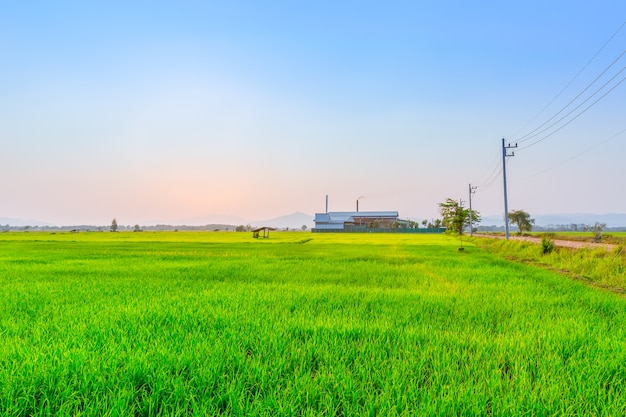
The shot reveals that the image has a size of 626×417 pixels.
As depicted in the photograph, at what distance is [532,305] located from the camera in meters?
5.57

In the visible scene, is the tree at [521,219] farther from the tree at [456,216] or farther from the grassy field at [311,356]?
the grassy field at [311,356]

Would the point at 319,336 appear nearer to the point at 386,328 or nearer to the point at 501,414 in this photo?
the point at 386,328

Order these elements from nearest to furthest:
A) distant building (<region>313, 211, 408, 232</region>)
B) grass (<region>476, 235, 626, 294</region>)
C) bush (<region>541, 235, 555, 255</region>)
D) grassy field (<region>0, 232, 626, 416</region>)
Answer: grassy field (<region>0, 232, 626, 416</region>), grass (<region>476, 235, 626, 294</region>), bush (<region>541, 235, 555, 255</region>), distant building (<region>313, 211, 408, 232</region>)

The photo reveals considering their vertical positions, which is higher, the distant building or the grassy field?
the distant building

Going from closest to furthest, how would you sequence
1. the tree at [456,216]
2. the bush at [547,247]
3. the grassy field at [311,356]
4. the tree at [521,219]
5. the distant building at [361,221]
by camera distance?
the grassy field at [311,356] → the bush at [547,247] → the tree at [456,216] → the tree at [521,219] → the distant building at [361,221]

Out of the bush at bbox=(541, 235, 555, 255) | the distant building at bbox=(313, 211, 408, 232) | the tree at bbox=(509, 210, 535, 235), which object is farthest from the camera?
the distant building at bbox=(313, 211, 408, 232)

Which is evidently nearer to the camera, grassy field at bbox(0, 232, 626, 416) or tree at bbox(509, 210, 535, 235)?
grassy field at bbox(0, 232, 626, 416)

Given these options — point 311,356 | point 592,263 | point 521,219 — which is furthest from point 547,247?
point 521,219

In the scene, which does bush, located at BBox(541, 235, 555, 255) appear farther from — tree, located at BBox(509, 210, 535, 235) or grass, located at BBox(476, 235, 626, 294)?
tree, located at BBox(509, 210, 535, 235)

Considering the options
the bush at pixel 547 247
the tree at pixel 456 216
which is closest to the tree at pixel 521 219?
the tree at pixel 456 216

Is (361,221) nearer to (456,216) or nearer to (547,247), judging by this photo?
(456,216)

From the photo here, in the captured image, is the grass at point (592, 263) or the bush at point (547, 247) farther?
the bush at point (547, 247)

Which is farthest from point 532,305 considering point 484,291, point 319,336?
point 319,336

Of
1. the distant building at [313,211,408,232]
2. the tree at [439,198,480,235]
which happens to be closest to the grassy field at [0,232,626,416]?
the tree at [439,198,480,235]
